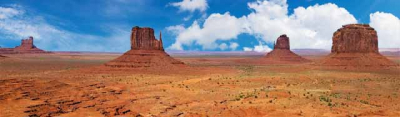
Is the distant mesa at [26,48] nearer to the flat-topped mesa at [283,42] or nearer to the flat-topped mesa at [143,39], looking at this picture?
A: the flat-topped mesa at [143,39]

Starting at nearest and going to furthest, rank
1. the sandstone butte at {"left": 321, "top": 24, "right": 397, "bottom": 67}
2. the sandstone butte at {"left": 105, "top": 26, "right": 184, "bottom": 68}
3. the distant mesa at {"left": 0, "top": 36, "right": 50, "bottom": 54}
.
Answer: the sandstone butte at {"left": 105, "top": 26, "right": 184, "bottom": 68}, the sandstone butte at {"left": 321, "top": 24, "right": 397, "bottom": 67}, the distant mesa at {"left": 0, "top": 36, "right": 50, "bottom": 54}

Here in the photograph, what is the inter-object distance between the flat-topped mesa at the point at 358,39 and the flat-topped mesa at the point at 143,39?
146ft

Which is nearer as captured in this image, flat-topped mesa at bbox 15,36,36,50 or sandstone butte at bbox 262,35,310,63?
sandstone butte at bbox 262,35,310,63

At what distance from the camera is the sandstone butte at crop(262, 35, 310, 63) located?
103188 millimetres

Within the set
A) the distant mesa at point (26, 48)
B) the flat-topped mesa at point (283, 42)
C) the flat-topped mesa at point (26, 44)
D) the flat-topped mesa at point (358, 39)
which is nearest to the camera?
the flat-topped mesa at point (358, 39)

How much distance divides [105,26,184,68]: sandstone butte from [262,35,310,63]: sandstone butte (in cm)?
5679

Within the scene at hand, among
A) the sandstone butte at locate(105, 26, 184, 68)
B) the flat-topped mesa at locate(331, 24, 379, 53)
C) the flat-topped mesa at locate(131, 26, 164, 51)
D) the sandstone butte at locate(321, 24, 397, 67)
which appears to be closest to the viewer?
the sandstone butte at locate(105, 26, 184, 68)

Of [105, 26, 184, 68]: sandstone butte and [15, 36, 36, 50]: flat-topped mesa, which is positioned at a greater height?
[15, 36, 36, 50]: flat-topped mesa

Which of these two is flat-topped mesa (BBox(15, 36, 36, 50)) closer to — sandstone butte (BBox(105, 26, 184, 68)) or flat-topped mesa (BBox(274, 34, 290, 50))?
sandstone butte (BBox(105, 26, 184, 68))

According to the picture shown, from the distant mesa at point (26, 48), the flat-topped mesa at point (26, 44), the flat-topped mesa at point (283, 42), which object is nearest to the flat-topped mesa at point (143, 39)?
the flat-topped mesa at point (283, 42)

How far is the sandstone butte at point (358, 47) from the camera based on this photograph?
57406 mm

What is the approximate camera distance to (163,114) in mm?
17000

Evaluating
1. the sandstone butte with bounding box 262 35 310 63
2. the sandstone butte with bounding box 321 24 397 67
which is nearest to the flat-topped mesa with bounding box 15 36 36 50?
the sandstone butte with bounding box 262 35 310 63

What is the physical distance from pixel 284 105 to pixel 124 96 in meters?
14.2
